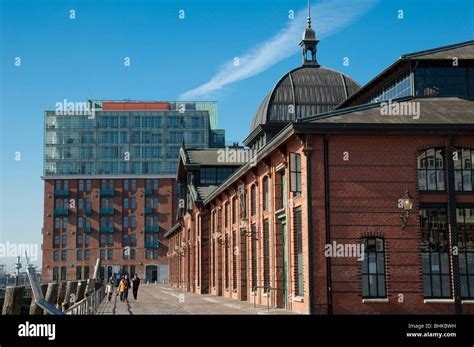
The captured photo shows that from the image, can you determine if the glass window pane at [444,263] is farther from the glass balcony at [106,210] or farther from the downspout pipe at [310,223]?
the glass balcony at [106,210]

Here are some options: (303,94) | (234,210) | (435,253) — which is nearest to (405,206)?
(435,253)

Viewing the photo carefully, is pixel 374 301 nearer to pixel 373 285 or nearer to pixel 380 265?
pixel 373 285

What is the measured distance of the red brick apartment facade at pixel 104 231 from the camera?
127m

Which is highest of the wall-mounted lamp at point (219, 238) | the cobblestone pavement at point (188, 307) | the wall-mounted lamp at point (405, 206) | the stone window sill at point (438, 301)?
the wall-mounted lamp at point (405, 206)

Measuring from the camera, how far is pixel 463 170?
2688 cm

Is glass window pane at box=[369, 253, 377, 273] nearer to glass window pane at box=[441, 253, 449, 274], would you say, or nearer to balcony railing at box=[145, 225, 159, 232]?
glass window pane at box=[441, 253, 449, 274]

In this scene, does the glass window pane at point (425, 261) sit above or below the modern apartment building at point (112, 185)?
below

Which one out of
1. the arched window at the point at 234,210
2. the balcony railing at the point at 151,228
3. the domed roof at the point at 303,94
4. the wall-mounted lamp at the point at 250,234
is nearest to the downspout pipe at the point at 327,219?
the wall-mounted lamp at the point at 250,234

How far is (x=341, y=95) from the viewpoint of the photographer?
163ft

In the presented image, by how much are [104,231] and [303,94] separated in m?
85.7

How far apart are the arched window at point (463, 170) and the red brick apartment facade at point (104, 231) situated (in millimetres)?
103077

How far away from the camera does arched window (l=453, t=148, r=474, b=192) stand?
26823 mm
